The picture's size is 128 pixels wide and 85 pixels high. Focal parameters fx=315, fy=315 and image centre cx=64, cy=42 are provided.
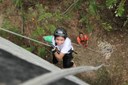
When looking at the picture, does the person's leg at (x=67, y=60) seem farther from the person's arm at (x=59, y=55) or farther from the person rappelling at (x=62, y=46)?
the person's arm at (x=59, y=55)

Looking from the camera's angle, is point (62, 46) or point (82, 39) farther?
point (82, 39)

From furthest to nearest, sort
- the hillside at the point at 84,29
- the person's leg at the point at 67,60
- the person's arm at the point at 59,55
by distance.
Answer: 1. the hillside at the point at 84,29
2. the person's leg at the point at 67,60
3. the person's arm at the point at 59,55

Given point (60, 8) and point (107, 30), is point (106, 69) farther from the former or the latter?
point (60, 8)

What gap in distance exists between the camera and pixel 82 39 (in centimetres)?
632

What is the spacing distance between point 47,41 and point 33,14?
94 centimetres

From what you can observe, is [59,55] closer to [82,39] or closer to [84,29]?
[82,39]

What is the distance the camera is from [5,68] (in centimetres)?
243

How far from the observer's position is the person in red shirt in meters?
6.32

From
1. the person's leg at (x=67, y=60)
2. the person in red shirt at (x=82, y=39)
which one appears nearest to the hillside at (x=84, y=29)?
the person in red shirt at (x=82, y=39)

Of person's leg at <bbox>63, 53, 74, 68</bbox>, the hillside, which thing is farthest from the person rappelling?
the hillside

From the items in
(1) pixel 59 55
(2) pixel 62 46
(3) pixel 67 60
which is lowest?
(3) pixel 67 60

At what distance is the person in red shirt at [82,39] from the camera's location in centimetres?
632

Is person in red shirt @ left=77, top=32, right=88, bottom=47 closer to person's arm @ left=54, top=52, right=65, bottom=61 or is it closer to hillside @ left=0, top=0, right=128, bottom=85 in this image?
hillside @ left=0, top=0, right=128, bottom=85

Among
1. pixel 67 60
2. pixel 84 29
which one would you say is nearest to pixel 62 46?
pixel 67 60
